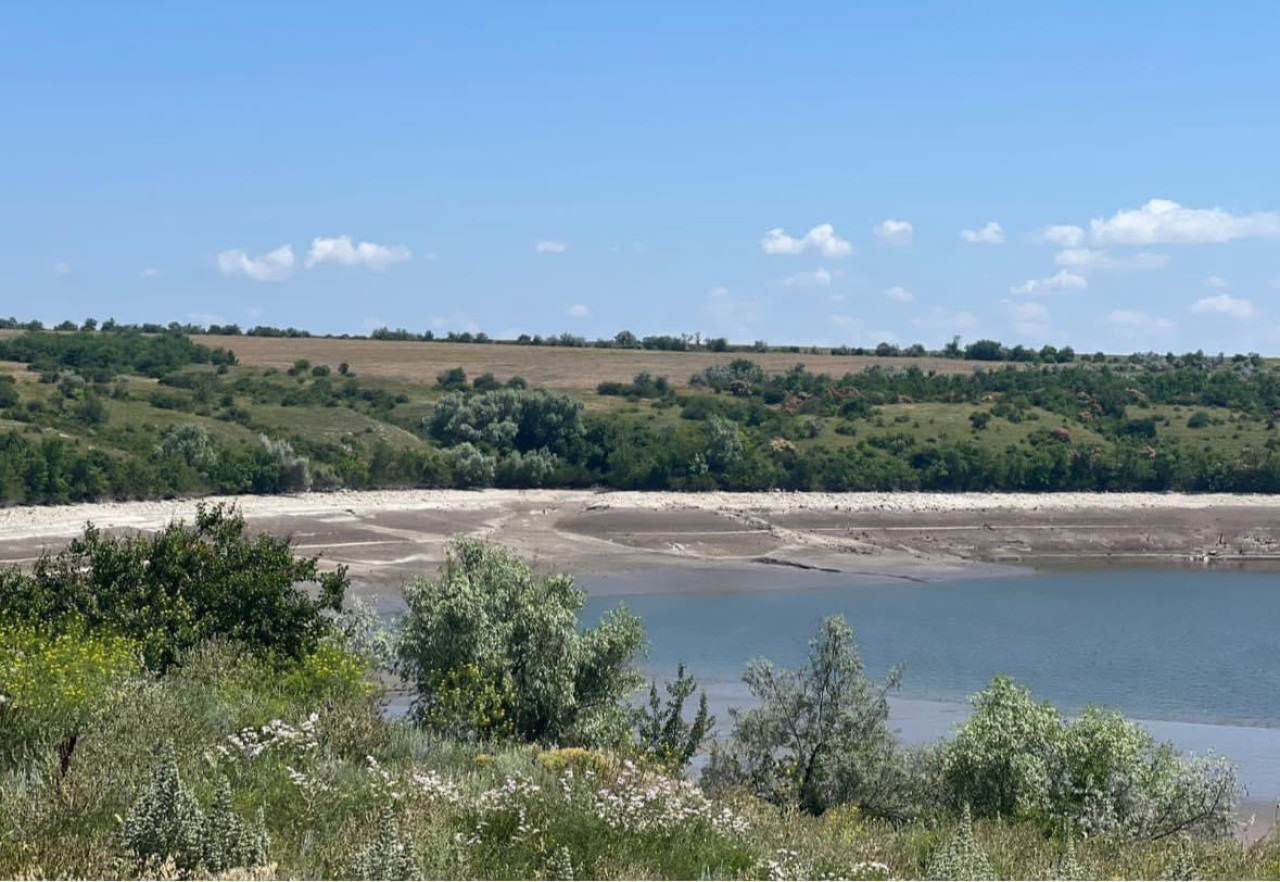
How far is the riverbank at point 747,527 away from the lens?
5253 cm

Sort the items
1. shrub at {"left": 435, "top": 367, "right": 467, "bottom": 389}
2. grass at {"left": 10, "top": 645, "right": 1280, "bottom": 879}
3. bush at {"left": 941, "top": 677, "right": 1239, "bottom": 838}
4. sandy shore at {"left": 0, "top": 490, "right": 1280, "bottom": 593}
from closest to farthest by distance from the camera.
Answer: grass at {"left": 10, "top": 645, "right": 1280, "bottom": 879}, bush at {"left": 941, "top": 677, "right": 1239, "bottom": 838}, sandy shore at {"left": 0, "top": 490, "right": 1280, "bottom": 593}, shrub at {"left": 435, "top": 367, "right": 467, "bottom": 389}

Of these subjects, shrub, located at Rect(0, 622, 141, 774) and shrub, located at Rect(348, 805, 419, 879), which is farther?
shrub, located at Rect(0, 622, 141, 774)

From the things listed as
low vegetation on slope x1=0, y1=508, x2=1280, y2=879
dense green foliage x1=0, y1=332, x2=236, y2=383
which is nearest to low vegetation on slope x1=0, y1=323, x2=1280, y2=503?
dense green foliage x1=0, y1=332, x2=236, y2=383

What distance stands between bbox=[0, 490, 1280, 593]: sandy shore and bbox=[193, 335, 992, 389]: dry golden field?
33153mm

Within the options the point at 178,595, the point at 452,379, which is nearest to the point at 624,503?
the point at 452,379

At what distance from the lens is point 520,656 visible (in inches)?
850

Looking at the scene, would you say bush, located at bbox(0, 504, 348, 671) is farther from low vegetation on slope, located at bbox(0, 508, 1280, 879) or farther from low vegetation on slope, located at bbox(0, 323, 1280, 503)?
low vegetation on slope, located at bbox(0, 323, 1280, 503)

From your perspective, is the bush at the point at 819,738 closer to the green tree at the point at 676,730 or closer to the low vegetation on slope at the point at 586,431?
the green tree at the point at 676,730

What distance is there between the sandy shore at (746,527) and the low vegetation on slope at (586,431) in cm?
194

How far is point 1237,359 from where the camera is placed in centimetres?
12900

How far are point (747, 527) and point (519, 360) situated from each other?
5158cm

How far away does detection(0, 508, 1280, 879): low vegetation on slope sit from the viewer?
11289 mm

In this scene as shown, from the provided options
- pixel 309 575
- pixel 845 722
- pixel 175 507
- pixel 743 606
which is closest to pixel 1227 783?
pixel 845 722

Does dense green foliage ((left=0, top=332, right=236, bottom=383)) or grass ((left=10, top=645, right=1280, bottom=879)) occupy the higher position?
dense green foliage ((left=0, top=332, right=236, bottom=383))
